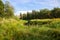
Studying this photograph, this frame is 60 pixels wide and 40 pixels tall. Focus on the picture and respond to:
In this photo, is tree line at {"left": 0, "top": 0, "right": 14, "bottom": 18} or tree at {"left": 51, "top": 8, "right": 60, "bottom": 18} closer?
tree line at {"left": 0, "top": 0, "right": 14, "bottom": 18}

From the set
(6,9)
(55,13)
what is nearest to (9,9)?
(6,9)

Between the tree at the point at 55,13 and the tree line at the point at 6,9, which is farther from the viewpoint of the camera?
the tree at the point at 55,13

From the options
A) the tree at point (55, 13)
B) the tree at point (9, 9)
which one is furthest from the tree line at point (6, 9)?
the tree at point (55, 13)

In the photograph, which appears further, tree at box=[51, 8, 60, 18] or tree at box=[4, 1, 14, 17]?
tree at box=[51, 8, 60, 18]

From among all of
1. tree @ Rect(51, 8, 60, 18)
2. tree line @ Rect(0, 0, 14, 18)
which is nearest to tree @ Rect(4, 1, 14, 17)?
tree line @ Rect(0, 0, 14, 18)

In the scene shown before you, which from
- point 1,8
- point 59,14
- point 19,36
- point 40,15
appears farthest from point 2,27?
point 40,15

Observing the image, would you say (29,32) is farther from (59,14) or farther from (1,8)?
(59,14)

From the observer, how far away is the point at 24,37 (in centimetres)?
709

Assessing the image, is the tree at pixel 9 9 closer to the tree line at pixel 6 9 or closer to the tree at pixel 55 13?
the tree line at pixel 6 9

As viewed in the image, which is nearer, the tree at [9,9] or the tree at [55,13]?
the tree at [9,9]

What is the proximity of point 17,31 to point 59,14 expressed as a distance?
18.6 metres

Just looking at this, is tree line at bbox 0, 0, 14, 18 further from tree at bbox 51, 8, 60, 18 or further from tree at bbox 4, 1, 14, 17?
tree at bbox 51, 8, 60, 18

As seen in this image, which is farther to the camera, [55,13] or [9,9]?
[55,13]

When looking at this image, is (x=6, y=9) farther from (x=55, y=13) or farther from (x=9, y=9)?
(x=55, y=13)
